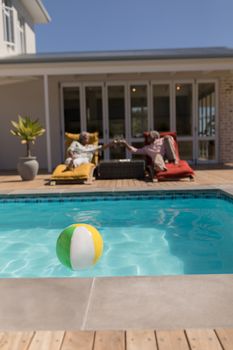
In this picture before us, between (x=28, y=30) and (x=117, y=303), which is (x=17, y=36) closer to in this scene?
(x=28, y=30)

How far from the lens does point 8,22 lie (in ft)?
49.2

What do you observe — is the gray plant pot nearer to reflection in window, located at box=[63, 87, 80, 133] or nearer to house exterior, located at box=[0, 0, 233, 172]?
house exterior, located at box=[0, 0, 233, 172]

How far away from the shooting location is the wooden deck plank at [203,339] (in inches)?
74.0

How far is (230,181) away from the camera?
805 cm

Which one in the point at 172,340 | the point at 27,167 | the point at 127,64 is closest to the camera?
the point at 172,340

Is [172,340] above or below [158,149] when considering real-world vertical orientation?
below

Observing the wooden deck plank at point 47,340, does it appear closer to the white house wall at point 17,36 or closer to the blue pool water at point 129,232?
the blue pool water at point 129,232

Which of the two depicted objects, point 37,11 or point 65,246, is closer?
point 65,246

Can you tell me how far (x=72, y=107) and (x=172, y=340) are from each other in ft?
37.0

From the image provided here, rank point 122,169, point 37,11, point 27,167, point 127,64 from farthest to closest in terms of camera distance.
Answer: point 37,11, point 127,64, point 122,169, point 27,167

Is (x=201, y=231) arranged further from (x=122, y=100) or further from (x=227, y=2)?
(x=227, y=2)

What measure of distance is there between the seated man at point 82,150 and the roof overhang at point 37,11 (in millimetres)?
9643

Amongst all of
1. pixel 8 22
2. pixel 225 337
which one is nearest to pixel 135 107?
pixel 8 22

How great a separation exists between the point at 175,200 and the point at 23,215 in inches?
110
